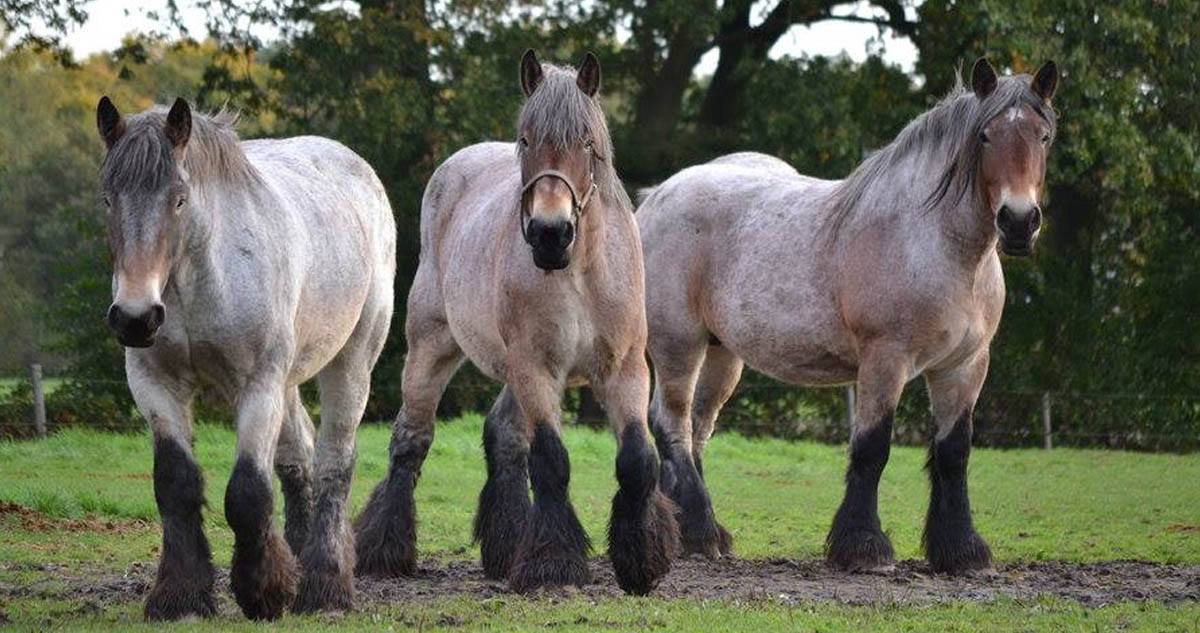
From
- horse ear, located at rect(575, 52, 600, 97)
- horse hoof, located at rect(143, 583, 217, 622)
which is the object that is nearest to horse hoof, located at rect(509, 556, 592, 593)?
horse hoof, located at rect(143, 583, 217, 622)

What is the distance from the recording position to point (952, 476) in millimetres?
10328

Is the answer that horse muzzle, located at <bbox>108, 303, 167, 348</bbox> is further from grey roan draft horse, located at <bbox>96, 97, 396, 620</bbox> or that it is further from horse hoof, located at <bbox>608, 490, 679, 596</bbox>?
horse hoof, located at <bbox>608, 490, 679, 596</bbox>

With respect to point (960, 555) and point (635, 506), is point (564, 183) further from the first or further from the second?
point (960, 555)

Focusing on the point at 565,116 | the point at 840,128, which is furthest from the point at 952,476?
the point at 840,128

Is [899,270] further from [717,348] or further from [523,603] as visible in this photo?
[523,603]

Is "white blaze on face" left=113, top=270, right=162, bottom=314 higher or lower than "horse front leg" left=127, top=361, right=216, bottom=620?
higher

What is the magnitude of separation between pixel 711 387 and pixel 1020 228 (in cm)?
339

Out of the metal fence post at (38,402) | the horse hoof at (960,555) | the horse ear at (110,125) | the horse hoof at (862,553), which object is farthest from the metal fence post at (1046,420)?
the horse ear at (110,125)

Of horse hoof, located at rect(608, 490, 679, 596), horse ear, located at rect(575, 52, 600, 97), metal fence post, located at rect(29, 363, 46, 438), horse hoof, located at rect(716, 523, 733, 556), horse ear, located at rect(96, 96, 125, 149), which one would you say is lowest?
horse hoof, located at rect(716, 523, 733, 556)

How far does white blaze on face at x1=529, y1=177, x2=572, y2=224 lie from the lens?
27.0ft

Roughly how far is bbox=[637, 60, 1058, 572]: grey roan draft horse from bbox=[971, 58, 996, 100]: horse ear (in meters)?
0.01

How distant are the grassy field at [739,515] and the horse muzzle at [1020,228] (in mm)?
2058

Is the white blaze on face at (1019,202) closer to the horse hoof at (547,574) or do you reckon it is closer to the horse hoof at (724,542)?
the horse hoof at (724,542)

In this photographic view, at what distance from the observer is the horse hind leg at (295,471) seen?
8.80m
